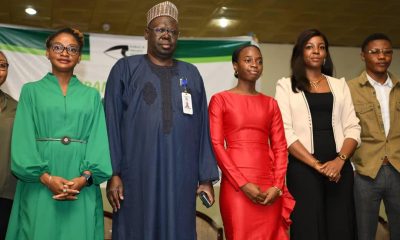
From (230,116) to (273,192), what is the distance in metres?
0.58

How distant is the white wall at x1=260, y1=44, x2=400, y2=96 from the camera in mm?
8805

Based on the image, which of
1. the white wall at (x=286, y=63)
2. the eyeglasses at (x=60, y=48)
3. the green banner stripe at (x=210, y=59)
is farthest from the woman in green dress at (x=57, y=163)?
the white wall at (x=286, y=63)

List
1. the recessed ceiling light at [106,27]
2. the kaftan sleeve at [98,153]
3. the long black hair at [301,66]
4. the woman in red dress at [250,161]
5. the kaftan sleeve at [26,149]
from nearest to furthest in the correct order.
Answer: the kaftan sleeve at [26,149] → the kaftan sleeve at [98,153] → the woman in red dress at [250,161] → the long black hair at [301,66] → the recessed ceiling light at [106,27]

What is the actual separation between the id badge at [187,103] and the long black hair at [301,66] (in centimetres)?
86

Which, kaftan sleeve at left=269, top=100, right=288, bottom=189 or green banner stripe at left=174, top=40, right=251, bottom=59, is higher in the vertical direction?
green banner stripe at left=174, top=40, right=251, bottom=59

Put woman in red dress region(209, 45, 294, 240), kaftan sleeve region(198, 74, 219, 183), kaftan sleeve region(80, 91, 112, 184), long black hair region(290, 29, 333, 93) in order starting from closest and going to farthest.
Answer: kaftan sleeve region(80, 91, 112, 184)
kaftan sleeve region(198, 74, 219, 183)
woman in red dress region(209, 45, 294, 240)
long black hair region(290, 29, 333, 93)

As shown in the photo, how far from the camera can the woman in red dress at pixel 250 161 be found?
3121 millimetres

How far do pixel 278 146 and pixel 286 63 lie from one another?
19.1 feet

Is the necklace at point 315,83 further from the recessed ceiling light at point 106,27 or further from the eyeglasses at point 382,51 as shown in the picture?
the recessed ceiling light at point 106,27

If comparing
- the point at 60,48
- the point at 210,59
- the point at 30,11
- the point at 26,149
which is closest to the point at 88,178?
the point at 26,149

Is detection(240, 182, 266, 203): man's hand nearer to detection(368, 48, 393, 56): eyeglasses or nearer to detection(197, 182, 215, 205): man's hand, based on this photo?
detection(197, 182, 215, 205): man's hand

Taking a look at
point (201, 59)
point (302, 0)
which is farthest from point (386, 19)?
point (201, 59)

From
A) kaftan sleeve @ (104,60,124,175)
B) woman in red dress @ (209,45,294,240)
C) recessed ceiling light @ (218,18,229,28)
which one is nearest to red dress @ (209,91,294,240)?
woman in red dress @ (209,45,294,240)

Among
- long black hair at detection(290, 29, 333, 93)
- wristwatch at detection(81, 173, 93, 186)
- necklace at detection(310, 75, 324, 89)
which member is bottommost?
wristwatch at detection(81, 173, 93, 186)
